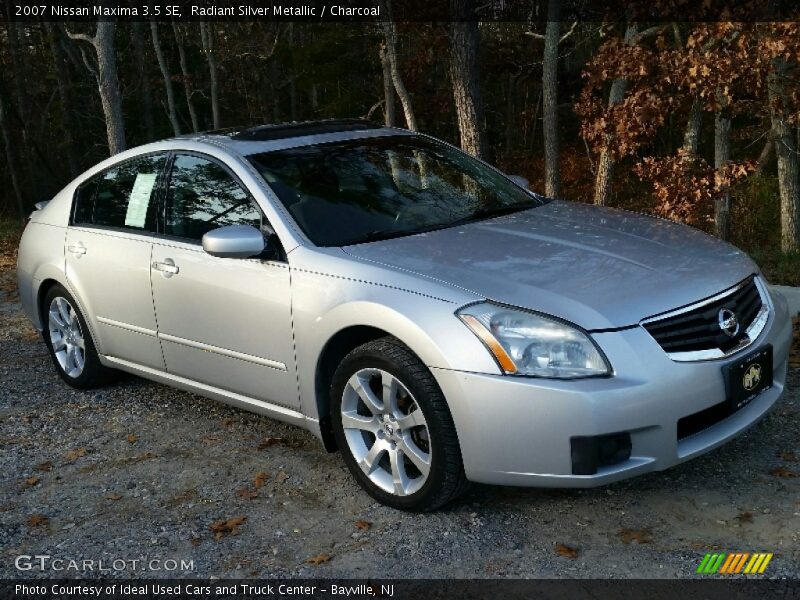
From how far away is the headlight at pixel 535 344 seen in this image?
3.65 metres

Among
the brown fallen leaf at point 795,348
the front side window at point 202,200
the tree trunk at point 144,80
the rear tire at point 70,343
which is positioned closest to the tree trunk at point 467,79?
the brown fallen leaf at point 795,348

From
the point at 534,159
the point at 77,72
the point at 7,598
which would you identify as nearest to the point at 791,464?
the point at 7,598

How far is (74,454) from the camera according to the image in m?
5.28

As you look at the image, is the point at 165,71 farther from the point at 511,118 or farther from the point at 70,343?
the point at 70,343

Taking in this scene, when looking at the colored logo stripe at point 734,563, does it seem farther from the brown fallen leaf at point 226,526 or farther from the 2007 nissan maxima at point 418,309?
the brown fallen leaf at point 226,526

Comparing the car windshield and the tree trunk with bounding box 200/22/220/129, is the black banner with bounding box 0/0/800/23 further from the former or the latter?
the car windshield

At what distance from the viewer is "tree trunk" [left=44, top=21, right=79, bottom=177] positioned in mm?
29578

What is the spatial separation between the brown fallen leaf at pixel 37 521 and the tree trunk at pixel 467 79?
7.70 meters

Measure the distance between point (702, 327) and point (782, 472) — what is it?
94cm

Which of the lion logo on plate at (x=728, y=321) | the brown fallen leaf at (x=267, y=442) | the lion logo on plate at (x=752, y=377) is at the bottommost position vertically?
the brown fallen leaf at (x=267, y=442)

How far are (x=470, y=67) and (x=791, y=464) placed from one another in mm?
7869

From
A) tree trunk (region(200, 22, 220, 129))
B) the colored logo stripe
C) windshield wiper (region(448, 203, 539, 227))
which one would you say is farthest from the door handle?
tree trunk (region(200, 22, 220, 129))

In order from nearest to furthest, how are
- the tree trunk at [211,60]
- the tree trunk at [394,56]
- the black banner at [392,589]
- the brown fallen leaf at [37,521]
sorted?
the black banner at [392,589]
the brown fallen leaf at [37,521]
the tree trunk at [394,56]
the tree trunk at [211,60]

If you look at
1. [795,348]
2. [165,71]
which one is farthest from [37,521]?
[165,71]
